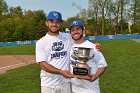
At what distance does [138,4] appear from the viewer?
261 feet

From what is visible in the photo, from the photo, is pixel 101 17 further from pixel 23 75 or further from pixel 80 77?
pixel 80 77

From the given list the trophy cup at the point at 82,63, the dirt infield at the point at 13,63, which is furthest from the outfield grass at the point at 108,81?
the trophy cup at the point at 82,63

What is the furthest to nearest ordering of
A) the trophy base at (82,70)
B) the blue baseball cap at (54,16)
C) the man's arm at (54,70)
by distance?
the blue baseball cap at (54,16)
the man's arm at (54,70)
the trophy base at (82,70)

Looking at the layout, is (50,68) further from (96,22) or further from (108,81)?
(96,22)

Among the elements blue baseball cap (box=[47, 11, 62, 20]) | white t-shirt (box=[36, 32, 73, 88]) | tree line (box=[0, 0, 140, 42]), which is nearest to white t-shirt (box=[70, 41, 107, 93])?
white t-shirt (box=[36, 32, 73, 88])

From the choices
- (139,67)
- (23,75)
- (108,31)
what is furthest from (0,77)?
(108,31)

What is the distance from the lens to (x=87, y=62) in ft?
17.3

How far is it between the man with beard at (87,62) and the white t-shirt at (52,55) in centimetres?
13

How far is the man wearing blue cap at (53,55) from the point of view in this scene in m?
5.39

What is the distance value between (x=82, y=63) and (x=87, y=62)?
329 mm

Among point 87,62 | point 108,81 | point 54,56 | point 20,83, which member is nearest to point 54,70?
point 54,56

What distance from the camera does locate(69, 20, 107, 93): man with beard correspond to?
5289 millimetres

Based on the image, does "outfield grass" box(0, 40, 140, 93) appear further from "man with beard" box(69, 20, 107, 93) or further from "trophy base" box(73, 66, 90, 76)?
"trophy base" box(73, 66, 90, 76)

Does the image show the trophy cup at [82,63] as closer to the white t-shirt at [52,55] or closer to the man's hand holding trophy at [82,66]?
the man's hand holding trophy at [82,66]
